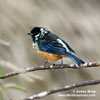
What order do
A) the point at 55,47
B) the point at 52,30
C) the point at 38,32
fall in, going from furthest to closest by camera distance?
the point at 52,30, the point at 38,32, the point at 55,47

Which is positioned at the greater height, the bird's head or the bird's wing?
the bird's head

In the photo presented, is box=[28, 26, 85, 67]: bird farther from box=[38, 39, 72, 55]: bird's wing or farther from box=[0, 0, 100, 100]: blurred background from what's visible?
box=[0, 0, 100, 100]: blurred background

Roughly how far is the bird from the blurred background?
1191mm

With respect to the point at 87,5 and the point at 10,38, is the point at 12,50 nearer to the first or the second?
the point at 10,38

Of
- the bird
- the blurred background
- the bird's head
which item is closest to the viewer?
the bird

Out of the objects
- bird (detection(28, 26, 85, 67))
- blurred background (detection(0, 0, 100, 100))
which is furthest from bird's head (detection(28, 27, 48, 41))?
blurred background (detection(0, 0, 100, 100))

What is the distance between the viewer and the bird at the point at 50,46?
2.67m

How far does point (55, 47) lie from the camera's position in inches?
108

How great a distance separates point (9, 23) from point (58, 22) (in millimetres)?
665

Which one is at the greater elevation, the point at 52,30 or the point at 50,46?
the point at 52,30

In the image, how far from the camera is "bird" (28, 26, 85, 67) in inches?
105

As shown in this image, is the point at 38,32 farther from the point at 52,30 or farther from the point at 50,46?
the point at 52,30

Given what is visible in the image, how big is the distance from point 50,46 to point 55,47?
0.27 feet

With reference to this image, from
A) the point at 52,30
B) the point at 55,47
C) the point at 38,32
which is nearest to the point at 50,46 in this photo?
the point at 55,47
